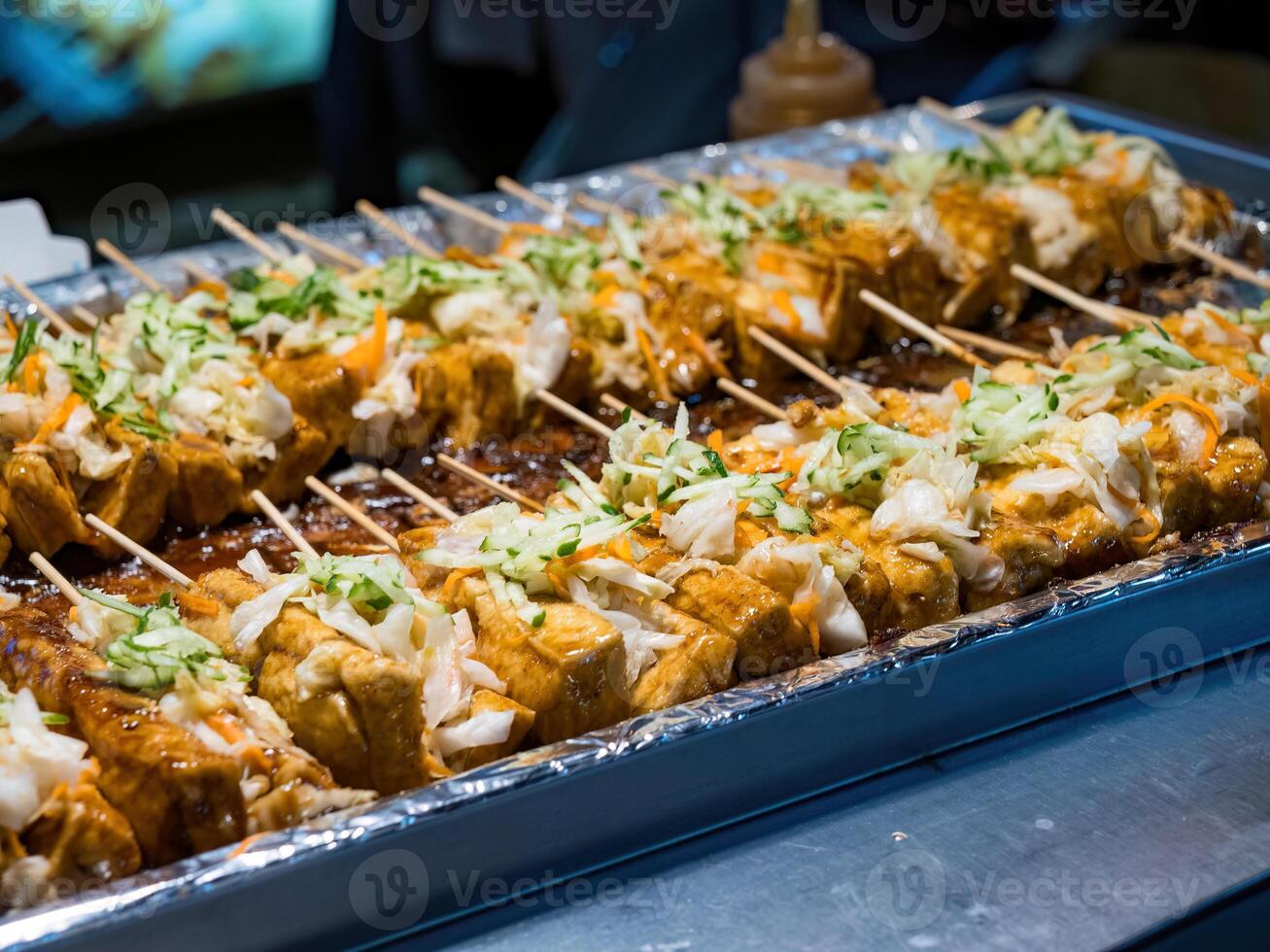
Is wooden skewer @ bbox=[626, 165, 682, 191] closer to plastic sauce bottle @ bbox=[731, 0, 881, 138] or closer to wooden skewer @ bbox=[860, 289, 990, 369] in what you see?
plastic sauce bottle @ bbox=[731, 0, 881, 138]

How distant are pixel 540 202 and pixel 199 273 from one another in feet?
5.26

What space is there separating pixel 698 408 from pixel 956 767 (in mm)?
2351

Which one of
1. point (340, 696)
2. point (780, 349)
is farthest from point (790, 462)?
point (340, 696)

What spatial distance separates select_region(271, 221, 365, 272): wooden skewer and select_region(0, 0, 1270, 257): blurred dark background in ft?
11.5

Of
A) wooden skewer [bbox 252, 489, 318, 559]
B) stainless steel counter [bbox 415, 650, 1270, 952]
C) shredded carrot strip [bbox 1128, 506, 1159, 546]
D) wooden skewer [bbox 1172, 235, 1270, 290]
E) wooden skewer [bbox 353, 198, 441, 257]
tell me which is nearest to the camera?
stainless steel counter [bbox 415, 650, 1270, 952]

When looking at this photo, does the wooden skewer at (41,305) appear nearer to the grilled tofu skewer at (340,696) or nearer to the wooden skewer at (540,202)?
the wooden skewer at (540,202)

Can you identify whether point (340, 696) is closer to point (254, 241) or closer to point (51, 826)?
point (51, 826)

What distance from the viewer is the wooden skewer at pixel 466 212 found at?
600 centimetres

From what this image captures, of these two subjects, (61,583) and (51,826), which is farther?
(61,583)

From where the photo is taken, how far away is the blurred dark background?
10.0m

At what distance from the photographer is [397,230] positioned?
232 inches

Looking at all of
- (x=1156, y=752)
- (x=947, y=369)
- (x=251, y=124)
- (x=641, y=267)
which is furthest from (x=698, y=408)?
(x=251, y=124)

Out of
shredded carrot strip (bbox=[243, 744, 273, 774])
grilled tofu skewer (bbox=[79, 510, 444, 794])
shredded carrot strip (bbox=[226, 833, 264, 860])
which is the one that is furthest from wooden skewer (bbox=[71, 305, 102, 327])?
shredded carrot strip (bbox=[226, 833, 264, 860])

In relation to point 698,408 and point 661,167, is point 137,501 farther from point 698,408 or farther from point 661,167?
point 661,167
